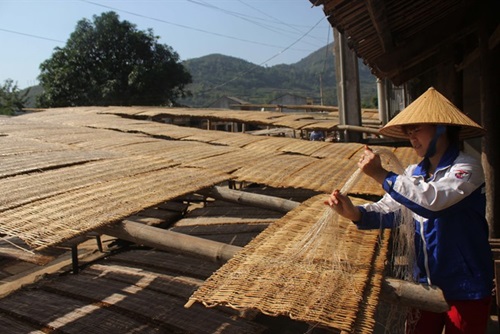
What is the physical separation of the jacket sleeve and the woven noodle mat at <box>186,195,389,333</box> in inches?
13.8

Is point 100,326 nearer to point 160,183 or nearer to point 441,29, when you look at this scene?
point 160,183

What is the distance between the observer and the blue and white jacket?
1817 mm

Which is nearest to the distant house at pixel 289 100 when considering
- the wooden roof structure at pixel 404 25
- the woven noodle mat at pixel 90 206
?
the wooden roof structure at pixel 404 25

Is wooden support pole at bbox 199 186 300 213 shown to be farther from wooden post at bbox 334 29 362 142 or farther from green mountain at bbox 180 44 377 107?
green mountain at bbox 180 44 377 107

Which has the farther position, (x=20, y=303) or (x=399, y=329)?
(x=20, y=303)

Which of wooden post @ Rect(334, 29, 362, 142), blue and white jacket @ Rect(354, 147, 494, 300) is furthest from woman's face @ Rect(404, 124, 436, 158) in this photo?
wooden post @ Rect(334, 29, 362, 142)

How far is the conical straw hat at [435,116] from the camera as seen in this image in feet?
6.35

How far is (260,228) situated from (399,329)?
324 centimetres

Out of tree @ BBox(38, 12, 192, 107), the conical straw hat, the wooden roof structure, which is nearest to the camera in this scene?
the conical straw hat

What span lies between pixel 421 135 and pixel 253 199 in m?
1.61

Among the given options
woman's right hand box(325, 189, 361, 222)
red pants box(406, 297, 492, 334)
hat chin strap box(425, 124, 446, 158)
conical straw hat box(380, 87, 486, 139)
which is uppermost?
conical straw hat box(380, 87, 486, 139)

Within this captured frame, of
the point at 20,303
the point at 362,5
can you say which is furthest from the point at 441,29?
the point at 20,303

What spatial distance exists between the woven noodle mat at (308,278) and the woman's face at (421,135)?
22.3 inches

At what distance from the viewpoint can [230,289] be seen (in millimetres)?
1593
